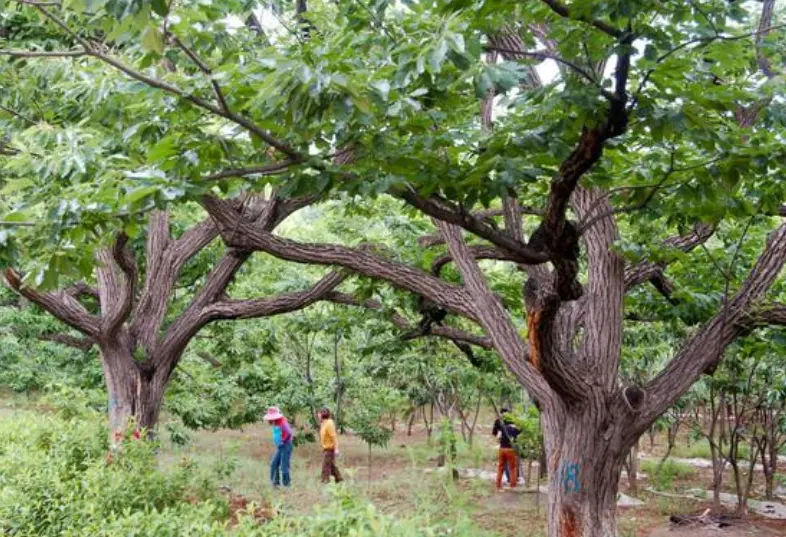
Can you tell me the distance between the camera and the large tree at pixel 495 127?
2.63m

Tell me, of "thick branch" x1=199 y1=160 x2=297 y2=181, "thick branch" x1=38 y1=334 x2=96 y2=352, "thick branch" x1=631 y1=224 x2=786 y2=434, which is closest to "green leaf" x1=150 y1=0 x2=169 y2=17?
"thick branch" x1=199 y1=160 x2=297 y2=181

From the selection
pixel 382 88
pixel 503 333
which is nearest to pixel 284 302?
pixel 503 333

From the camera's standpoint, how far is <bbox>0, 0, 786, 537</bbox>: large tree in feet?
8.63

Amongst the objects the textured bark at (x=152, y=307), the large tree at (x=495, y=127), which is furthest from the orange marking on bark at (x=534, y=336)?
the textured bark at (x=152, y=307)

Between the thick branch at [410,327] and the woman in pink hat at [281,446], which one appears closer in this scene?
the thick branch at [410,327]

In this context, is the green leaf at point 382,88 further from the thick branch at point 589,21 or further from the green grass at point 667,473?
the green grass at point 667,473

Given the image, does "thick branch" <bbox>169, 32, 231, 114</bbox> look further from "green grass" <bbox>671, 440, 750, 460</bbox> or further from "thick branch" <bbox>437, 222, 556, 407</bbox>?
"green grass" <bbox>671, 440, 750, 460</bbox>

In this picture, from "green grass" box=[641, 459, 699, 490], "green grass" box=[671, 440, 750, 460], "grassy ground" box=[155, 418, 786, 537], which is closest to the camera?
"grassy ground" box=[155, 418, 786, 537]

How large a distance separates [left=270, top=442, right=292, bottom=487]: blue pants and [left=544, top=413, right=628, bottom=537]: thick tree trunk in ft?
19.6

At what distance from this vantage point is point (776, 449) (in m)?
12.3

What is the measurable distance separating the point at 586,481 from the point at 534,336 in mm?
1322

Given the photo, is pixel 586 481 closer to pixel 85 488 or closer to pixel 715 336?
pixel 715 336

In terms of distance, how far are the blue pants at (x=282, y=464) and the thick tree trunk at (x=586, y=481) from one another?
19.6ft

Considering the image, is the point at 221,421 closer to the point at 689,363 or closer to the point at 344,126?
the point at 689,363
